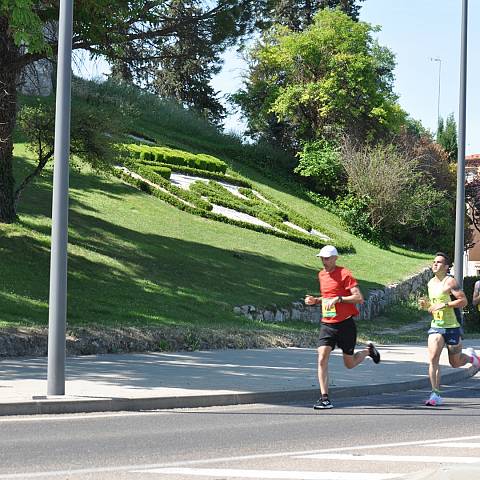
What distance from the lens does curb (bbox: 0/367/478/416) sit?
12.5 meters

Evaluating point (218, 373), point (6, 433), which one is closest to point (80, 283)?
point (218, 373)

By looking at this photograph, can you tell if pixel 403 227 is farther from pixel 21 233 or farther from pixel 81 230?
pixel 21 233

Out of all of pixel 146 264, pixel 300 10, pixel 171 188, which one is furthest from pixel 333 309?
pixel 300 10

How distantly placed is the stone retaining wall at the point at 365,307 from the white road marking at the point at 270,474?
18.6m

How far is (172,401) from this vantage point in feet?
44.5

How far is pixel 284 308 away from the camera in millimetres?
29688

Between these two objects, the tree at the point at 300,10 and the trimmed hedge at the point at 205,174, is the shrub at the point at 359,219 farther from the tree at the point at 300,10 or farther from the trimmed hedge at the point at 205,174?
the tree at the point at 300,10

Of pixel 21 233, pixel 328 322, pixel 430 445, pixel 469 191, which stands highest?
pixel 469 191

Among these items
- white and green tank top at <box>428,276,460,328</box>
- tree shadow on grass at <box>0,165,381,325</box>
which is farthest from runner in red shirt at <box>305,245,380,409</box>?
tree shadow on grass at <box>0,165,381,325</box>

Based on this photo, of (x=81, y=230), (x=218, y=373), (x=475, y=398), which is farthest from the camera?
(x=81, y=230)

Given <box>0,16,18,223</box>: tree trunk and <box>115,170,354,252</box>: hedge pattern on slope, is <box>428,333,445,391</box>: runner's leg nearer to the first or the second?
<box>0,16,18,223</box>: tree trunk

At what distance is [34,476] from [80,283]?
58.5 ft

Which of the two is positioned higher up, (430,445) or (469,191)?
(469,191)

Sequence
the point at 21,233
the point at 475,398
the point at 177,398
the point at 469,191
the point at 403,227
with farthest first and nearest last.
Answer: the point at 469,191, the point at 403,227, the point at 21,233, the point at 475,398, the point at 177,398
